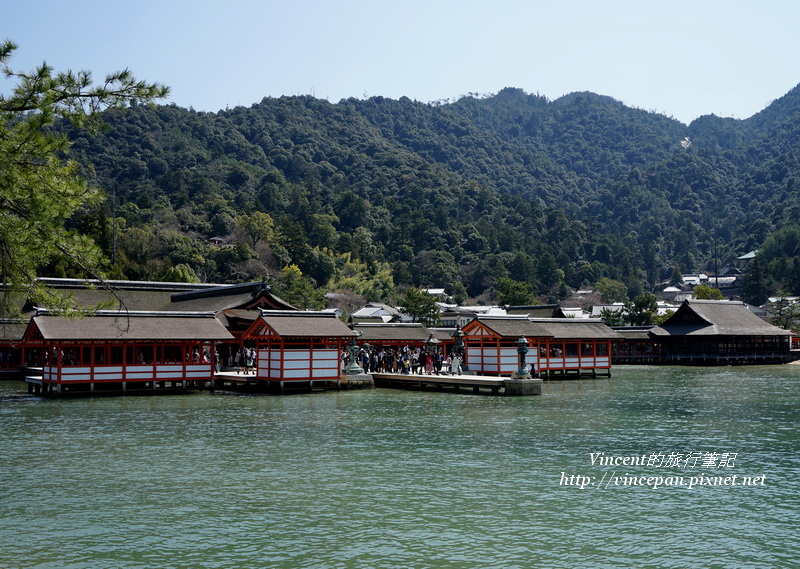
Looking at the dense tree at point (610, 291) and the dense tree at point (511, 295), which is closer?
the dense tree at point (511, 295)

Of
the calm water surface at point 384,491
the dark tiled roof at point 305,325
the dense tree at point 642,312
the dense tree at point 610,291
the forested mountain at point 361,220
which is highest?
the forested mountain at point 361,220

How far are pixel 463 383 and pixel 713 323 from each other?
35.1 m

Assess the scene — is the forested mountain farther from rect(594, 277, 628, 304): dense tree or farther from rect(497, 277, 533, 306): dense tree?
rect(594, 277, 628, 304): dense tree

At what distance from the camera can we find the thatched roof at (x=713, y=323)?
62.8 meters

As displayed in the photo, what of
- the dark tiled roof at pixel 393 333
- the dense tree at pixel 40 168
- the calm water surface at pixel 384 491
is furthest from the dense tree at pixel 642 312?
the dense tree at pixel 40 168

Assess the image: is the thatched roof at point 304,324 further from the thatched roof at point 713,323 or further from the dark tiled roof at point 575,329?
the thatched roof at point 713,323

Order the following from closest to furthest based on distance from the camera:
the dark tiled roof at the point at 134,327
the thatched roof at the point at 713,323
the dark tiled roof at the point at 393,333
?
the dark tiled roof at the point at 134,327
the dark tiled roof at the point at 393,333
the thatched roof at the point at 713,323

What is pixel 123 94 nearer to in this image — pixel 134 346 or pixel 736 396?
pixel 134 346

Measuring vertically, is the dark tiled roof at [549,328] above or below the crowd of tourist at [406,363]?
above

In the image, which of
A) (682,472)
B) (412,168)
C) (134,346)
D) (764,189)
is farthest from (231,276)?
(764,189)

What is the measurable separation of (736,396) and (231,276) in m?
62.2

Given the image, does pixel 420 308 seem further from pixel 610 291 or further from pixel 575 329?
pixel 610 291

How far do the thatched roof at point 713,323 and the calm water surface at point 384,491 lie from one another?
3633 cm

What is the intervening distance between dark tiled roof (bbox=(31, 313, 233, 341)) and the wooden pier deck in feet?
29.7
